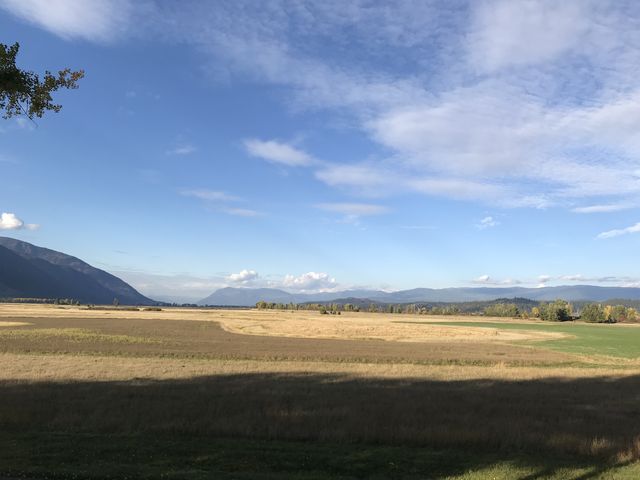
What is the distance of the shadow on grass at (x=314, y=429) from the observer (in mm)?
11461

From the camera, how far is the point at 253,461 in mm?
11672

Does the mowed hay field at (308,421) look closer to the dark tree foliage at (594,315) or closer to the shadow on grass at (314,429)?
the shadow on grass at (314,429)

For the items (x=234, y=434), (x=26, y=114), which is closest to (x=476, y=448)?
(x=234, y=434)

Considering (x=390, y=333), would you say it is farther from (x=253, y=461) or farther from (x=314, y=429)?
(x=253, y=461)

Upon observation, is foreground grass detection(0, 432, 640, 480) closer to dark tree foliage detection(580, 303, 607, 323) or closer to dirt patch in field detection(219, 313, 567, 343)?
dirt patch in field detection(219, 313, 567, 343)

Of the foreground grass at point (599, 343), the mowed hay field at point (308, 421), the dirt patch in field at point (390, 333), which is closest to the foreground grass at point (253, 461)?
the mowed hay field at point (308, 421)

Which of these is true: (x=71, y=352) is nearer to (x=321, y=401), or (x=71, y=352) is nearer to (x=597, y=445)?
(x=321, y=401)

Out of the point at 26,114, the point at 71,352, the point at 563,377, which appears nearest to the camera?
the point at 26,114

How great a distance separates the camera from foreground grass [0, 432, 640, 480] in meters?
10.3

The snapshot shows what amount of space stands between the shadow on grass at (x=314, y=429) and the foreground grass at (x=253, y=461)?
5cm

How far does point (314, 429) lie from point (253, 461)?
4.56 m

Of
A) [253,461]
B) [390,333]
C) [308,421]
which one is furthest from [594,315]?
[253,461]

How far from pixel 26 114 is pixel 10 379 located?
739 inches

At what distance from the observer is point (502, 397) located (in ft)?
78.0
